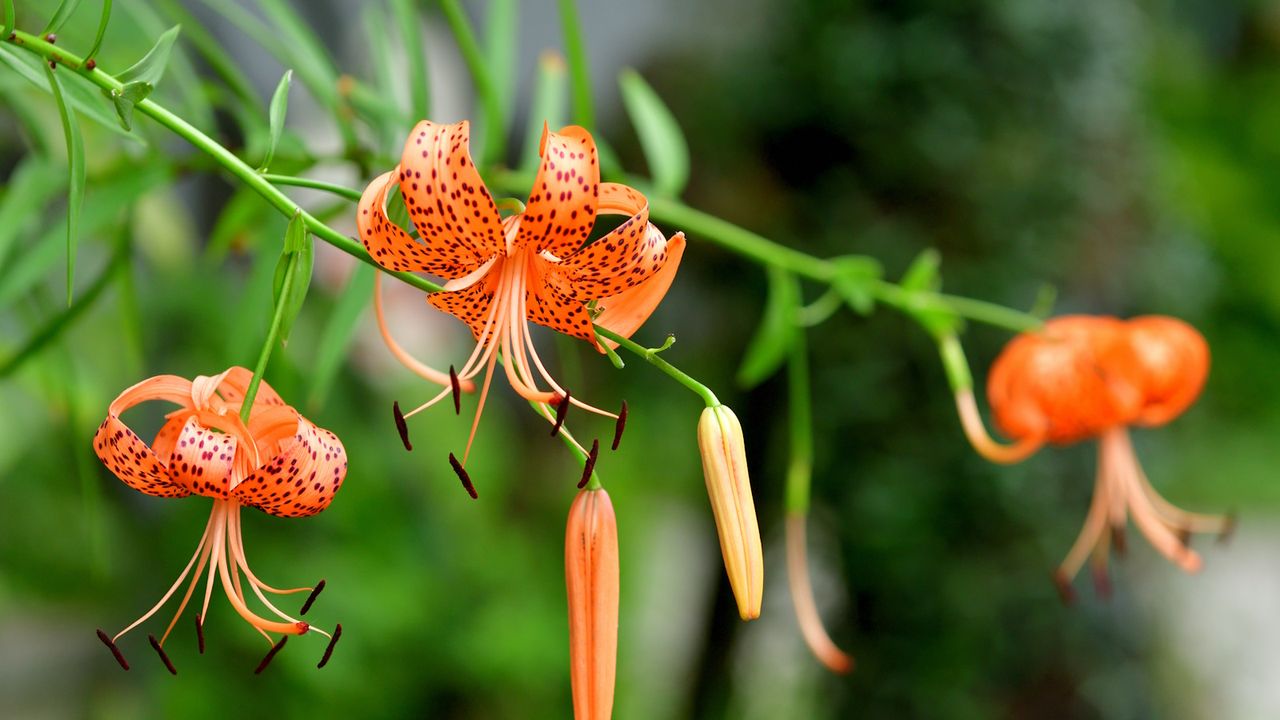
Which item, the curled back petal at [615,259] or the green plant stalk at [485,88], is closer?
the curled back petal at [615,259]

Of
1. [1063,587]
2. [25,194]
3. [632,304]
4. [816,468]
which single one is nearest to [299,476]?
[632,304]

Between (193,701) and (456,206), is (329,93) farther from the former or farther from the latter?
(193,701)

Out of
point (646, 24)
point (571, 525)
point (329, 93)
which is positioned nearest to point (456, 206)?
point (571, 525)

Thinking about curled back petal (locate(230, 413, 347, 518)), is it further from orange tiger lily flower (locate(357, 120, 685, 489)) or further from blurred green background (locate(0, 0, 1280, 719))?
blurred green background (locate(0, 0, 1280, 719))

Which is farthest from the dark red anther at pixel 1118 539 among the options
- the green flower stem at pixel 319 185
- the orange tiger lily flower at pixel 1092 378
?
the green flower stem at pixel 319 185

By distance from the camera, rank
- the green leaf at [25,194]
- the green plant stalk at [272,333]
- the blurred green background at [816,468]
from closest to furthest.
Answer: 1. the green plant stalk at [272,333]
2. the green leaf at [25,194]
3. the blurred green background at [816,468]

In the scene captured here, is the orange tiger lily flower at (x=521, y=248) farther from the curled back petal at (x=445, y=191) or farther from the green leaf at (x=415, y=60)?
the green leaf at (x=415, y=60)

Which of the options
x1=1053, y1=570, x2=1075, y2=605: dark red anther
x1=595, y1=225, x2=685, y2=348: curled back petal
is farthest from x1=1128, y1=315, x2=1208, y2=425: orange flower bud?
x1=595, y1=225, x2=685, y2=348: curled back petal
